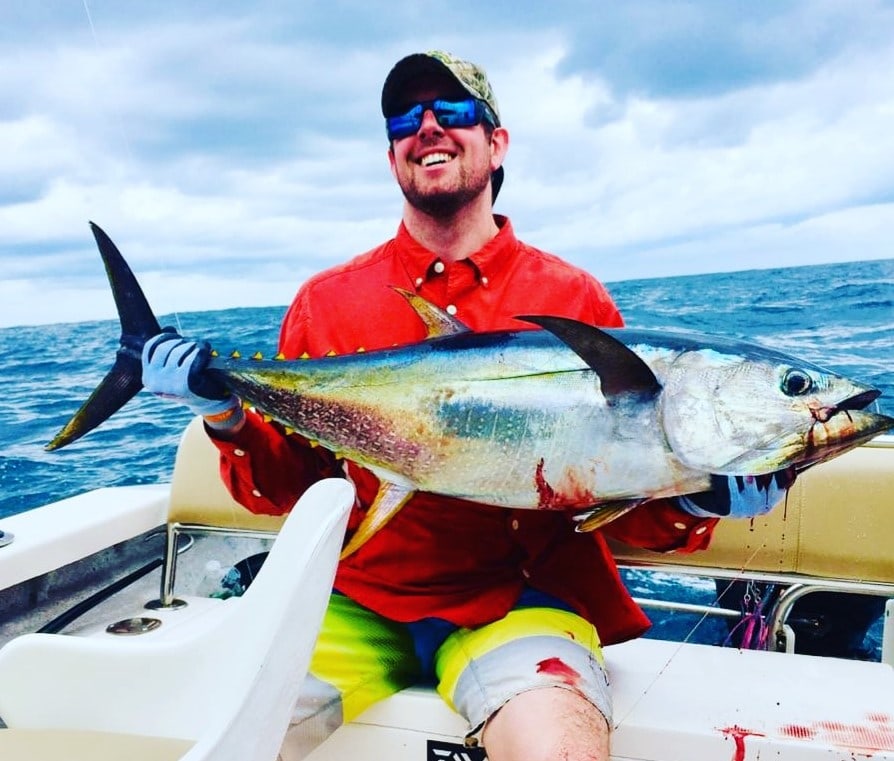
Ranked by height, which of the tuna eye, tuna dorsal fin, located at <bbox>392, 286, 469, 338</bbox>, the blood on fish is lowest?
the blood on fish

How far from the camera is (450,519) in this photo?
6.00ft

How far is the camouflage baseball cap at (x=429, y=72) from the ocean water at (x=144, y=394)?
77 cm

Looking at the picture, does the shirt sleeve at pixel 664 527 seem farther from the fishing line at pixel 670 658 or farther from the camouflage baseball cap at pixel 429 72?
the camouflage baseball cap at pixel 429 72

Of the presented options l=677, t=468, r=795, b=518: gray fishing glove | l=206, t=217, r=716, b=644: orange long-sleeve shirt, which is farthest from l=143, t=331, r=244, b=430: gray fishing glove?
l=677, t=468, r=795, b=518: gray fishing glove

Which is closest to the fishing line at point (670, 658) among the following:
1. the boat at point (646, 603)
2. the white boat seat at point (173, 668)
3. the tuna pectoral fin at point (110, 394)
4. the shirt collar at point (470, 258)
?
the boat at point (646, 603)

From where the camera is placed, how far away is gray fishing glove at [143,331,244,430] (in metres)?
1.63

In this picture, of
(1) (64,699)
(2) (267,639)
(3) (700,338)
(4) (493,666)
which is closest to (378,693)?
(4) (493,666)

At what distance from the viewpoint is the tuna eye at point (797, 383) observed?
50.9 inches

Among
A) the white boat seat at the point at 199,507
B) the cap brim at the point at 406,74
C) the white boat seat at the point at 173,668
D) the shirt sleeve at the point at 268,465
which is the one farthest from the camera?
the white boat seat at the point at 199,507

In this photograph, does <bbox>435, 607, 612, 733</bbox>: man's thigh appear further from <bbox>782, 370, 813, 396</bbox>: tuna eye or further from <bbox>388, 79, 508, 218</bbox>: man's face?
<bbox>388, 79, 508, 218</bbox>: man's face

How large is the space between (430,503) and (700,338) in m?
0.74

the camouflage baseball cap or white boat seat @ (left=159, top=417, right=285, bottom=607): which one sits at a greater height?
the camouflage baseball cap

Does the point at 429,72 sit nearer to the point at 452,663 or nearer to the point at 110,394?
the point at 110,394

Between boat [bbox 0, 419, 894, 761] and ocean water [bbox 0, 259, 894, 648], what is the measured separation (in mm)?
463
